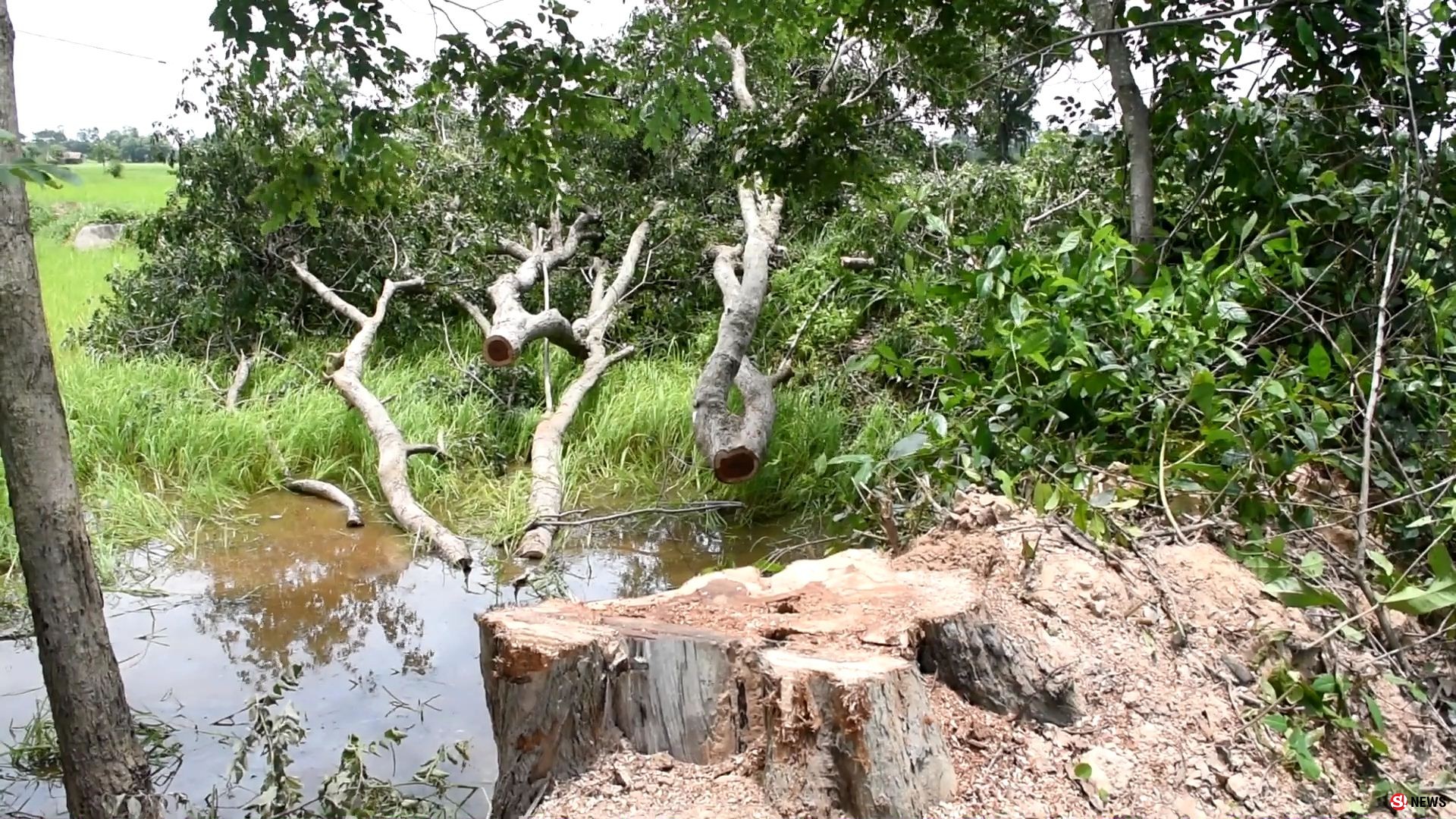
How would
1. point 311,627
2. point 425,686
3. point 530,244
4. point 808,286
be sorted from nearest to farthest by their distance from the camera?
1. point 425,686
2. point 311,627
3. point 808,286
4. point 530,244

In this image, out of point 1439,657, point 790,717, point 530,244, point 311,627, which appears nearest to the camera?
point 790,717

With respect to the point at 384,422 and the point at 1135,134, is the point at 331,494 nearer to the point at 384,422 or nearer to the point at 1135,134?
the point at 384,422

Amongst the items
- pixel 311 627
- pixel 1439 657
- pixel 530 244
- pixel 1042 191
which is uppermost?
pixel 1042 191

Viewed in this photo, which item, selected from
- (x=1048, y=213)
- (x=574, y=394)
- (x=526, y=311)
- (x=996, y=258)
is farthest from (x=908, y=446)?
(x=526, y=311)

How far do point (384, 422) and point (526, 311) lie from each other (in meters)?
1.41

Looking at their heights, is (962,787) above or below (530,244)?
below

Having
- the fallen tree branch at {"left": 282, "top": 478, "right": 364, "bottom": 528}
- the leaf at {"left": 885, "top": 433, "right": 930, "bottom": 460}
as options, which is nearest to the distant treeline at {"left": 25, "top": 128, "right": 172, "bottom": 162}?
the fallen tree branch at {"left": 282, "top": 478, "right": 364, "bottom": 528}

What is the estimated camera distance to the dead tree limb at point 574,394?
504cm

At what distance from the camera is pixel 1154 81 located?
4.40 m

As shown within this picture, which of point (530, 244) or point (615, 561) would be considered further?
point (530, 244)

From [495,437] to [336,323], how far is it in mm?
2215

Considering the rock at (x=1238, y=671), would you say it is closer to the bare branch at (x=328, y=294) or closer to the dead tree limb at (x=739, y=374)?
the dead tree limb at (x=739, y=374)

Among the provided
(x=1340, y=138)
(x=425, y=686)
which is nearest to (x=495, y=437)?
(x=425, y=686)

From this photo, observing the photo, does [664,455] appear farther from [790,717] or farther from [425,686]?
[790,717]
